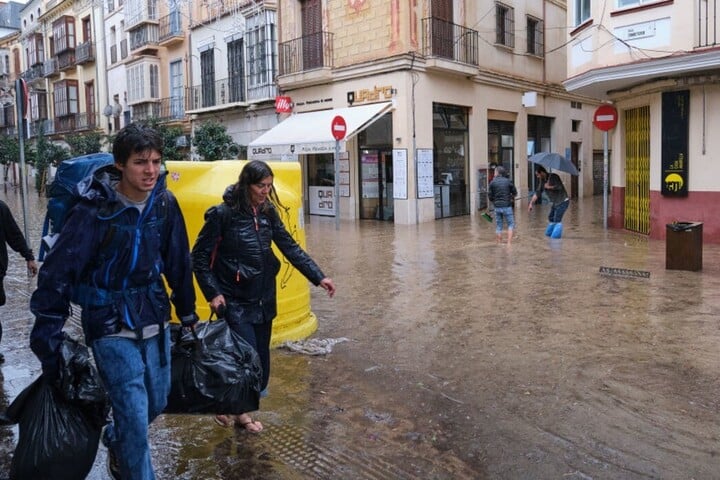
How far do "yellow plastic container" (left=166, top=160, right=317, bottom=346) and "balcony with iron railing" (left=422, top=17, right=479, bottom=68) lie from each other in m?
13.6

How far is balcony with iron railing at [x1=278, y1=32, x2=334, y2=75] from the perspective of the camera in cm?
2077

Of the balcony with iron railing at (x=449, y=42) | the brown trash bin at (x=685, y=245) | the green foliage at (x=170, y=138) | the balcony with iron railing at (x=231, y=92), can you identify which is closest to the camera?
the brown trash bin at (x=685, y=245)

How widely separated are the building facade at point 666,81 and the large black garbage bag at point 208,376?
429 inches

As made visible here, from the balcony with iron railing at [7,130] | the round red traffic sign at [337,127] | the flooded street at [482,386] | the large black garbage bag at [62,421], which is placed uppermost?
the balcony with iron railing at [7,130]

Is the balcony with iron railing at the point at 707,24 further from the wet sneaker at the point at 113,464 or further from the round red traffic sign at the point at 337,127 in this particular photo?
the wet sneaker at the point at 113,464

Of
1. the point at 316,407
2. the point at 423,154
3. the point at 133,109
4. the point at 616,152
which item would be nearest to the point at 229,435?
the point at 316,407

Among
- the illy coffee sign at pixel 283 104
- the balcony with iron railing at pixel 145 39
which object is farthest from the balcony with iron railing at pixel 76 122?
the illy coffee sign at pixel 283 104

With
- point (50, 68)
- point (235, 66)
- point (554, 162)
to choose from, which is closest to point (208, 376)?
point (554, 162)

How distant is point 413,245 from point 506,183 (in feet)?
7.32

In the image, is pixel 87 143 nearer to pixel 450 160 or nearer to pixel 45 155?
pixel 45 155

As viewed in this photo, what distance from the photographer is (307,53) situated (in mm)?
21484

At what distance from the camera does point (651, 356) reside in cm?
583

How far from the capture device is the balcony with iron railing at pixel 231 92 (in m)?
23.2

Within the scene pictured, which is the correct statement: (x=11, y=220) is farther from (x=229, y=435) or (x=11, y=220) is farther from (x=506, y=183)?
(x=506, y=183)
